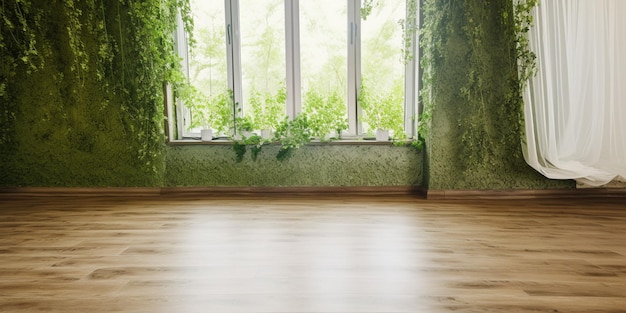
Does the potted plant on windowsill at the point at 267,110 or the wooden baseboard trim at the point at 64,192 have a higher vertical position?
the potted plant on windowsill at the point at 267,110

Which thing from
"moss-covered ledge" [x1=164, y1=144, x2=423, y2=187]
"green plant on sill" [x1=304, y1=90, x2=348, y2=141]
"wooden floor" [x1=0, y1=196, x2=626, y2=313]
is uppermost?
"green plant on sill" [x1=304, y1=90, x2=348, y2=141]

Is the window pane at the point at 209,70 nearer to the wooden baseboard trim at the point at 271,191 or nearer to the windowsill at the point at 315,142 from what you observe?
the windowsill at the point at 315,142

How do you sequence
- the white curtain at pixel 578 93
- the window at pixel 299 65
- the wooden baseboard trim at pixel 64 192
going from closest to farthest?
the white curtain at pixel 578 93
the wooden baseboard trim at pixel 64 192
the window at pixel 299 65

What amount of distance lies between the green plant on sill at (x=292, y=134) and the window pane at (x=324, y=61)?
9cm

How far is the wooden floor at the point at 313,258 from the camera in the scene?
1248 mm

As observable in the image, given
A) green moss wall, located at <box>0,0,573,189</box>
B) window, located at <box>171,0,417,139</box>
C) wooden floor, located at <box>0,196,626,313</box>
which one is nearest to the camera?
wooden floor, located at <box>0,196,626,313</box>

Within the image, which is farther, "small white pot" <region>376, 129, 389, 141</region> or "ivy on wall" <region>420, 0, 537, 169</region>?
"small white pot" <region>376, 129, 389, 141</region>

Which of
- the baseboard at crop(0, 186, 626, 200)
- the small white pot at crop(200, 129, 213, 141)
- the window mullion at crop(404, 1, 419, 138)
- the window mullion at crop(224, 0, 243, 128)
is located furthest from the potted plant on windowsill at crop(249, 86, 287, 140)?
the window mullion at crop(404, 1, 419, 138)

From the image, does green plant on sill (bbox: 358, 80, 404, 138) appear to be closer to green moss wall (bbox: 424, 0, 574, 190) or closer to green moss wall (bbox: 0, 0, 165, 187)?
green moss wall (bbox: 424, 0, 574, 190)

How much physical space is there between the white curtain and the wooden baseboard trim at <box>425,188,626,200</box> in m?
0.17

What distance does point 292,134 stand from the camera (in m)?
3.16

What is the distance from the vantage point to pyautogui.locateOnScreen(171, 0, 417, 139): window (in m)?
3.21

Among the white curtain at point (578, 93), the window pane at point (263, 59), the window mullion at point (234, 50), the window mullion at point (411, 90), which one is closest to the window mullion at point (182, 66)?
the window mullion at point (234, 50)

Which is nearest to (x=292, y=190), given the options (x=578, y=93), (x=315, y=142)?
(x=315, y=142)
